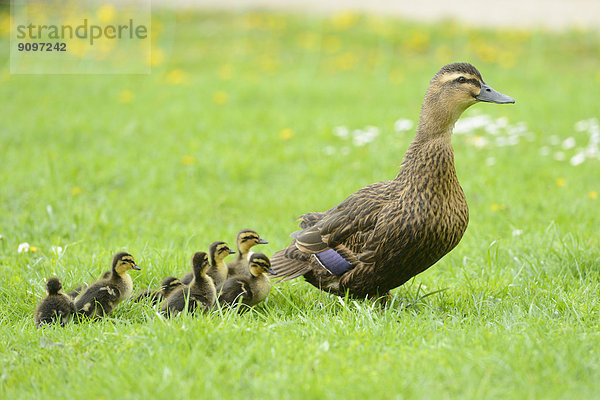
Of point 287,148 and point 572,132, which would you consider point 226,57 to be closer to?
point 287,148

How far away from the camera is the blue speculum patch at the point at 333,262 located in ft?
14.8

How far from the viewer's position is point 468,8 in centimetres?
1778

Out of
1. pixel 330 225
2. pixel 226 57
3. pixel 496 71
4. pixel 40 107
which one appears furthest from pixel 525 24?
pixel 330 225

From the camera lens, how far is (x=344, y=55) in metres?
14.7

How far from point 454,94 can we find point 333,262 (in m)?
1.36

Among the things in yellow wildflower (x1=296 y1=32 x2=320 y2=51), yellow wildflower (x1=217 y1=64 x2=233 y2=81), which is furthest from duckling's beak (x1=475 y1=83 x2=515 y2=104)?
yellow wildflower (x1=296 y1=32 x2=320 y2=51)

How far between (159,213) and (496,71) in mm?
8574

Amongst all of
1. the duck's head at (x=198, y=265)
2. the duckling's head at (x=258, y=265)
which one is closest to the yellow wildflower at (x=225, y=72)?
the duckling's head at (x=258, y=265)

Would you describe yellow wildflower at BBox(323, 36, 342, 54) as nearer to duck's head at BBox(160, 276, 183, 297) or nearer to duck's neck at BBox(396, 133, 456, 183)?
duck's neck at BBox(396, 133, 456, 183)

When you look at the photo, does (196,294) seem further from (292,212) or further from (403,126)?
(403,126)

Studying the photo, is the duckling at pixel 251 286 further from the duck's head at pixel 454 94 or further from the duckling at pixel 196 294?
the duck's head at pixel 454 94

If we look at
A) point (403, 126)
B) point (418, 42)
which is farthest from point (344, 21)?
point (403, 126)

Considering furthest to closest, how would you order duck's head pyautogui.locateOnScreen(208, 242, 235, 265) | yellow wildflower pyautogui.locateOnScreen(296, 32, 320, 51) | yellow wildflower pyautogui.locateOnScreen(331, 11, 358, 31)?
yellow wildflower pyautogui.locateOnScreen(331, 11, 358, 31) → yellow wildflower pyautogui.locateOnScreen(296, 32, 320, 51) → duck's head pyautogui.locateOnScreen(208, 242, 235, 265)

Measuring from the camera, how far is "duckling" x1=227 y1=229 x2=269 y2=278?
497cm
